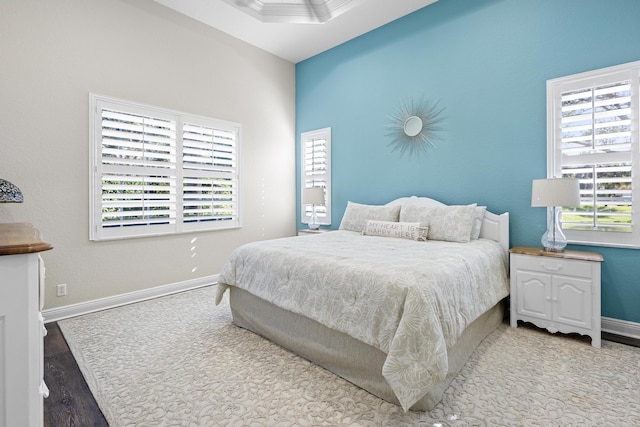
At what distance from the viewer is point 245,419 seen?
66.4 inches

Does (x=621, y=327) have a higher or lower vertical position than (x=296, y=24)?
lower

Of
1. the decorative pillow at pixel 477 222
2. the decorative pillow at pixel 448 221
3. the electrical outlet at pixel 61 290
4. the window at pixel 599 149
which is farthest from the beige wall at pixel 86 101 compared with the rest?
the window at pixel 599 149

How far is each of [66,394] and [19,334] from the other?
114cm

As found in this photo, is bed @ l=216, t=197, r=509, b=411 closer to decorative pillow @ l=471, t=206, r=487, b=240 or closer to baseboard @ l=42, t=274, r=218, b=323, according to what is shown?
decorative pillow @ l=471, t=206, r=487, b=240

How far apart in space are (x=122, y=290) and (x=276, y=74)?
371 cm

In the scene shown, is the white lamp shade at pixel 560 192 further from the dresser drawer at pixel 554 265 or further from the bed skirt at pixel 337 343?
the bed skirt at pixel 337 343

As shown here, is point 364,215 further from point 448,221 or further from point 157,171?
point 157,171

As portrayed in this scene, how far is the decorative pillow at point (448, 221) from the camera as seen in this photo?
3074 millimetres

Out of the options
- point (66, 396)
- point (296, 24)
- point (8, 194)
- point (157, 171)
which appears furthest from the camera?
point (296, 24)

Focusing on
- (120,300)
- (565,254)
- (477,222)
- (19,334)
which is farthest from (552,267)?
(120,300)

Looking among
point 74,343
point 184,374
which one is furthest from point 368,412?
point 74,343

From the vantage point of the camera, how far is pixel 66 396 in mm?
1876

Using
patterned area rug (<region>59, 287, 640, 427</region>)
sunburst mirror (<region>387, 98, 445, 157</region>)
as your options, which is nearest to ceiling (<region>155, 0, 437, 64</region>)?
sunburst mirror (<region>387, 98, 445, 157</region>)

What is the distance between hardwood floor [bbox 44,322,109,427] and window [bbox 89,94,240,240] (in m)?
1.32
